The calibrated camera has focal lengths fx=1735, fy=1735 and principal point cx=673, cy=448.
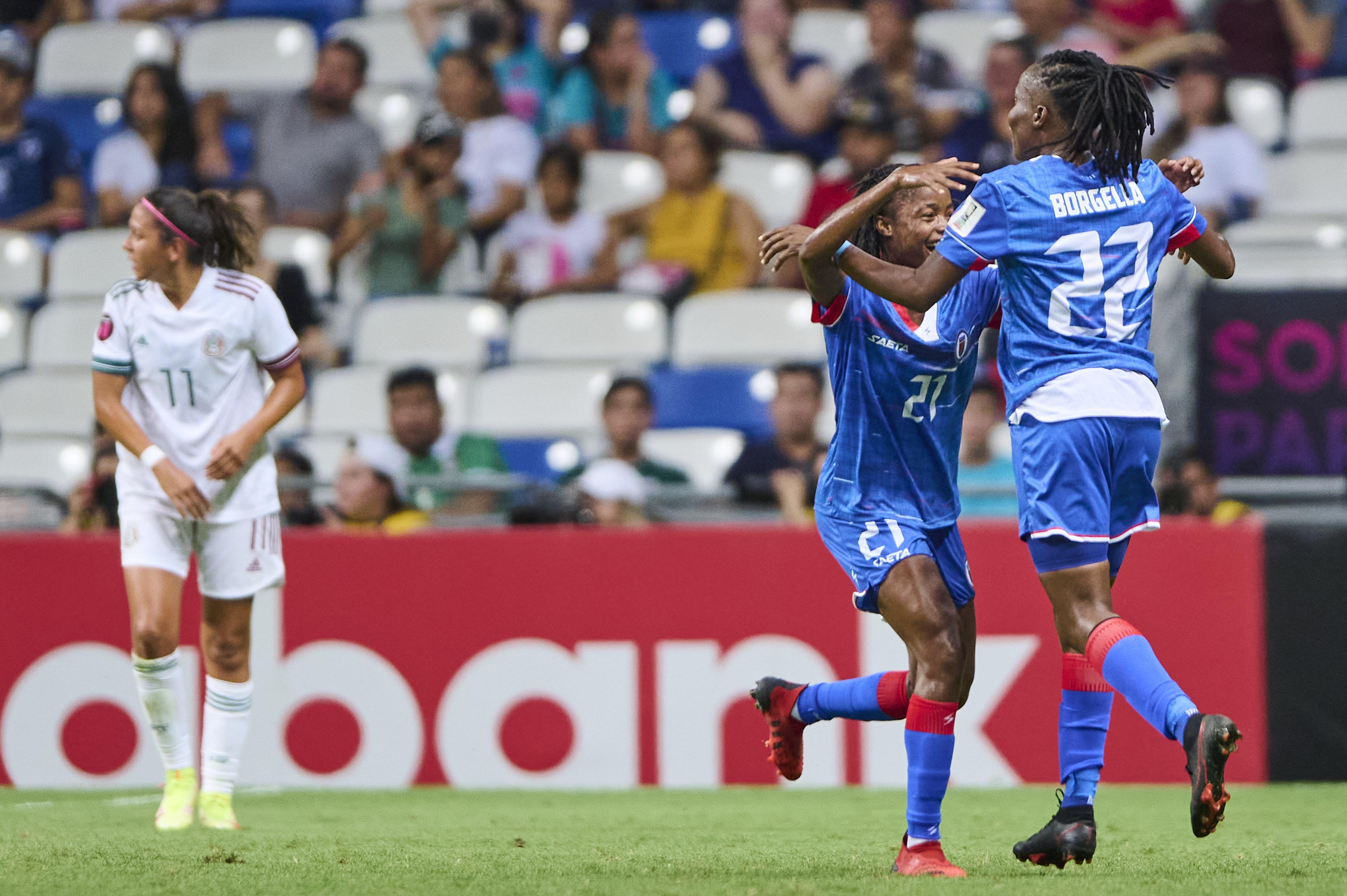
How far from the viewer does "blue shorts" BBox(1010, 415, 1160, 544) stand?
426cm

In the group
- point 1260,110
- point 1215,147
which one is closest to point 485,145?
point 1215,147

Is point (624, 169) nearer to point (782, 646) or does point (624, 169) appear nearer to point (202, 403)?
point (782, 646)

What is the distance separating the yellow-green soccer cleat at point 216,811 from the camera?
585 cm

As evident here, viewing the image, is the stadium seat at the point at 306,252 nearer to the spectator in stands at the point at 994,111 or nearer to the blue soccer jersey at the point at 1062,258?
the spectator in stands at the point at 994,111

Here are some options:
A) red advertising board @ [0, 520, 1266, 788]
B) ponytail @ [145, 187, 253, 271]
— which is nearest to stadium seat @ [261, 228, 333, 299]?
red advertising board @ [0, 520, 1266, 788]

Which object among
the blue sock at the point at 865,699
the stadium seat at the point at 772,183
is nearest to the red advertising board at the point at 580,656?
the blue sock at the point at 865,699

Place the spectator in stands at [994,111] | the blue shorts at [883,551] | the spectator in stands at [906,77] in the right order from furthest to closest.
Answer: the spectator in stands at [906,77]
the spectator in stands at [994,111]
the blue shorts at [883,551]

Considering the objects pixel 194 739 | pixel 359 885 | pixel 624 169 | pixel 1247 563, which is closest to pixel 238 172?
pixel 624 169

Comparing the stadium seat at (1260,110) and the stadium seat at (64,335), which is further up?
the stadium seat at (1260,110)

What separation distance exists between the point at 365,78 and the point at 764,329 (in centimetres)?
428

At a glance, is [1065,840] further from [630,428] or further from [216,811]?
[630,428]

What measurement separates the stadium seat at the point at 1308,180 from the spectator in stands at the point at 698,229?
3.35m

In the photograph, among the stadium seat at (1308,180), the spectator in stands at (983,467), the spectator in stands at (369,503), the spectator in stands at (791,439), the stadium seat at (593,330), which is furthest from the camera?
the stadium seat at (1308,180)

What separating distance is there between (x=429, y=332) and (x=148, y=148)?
8.77 feet
